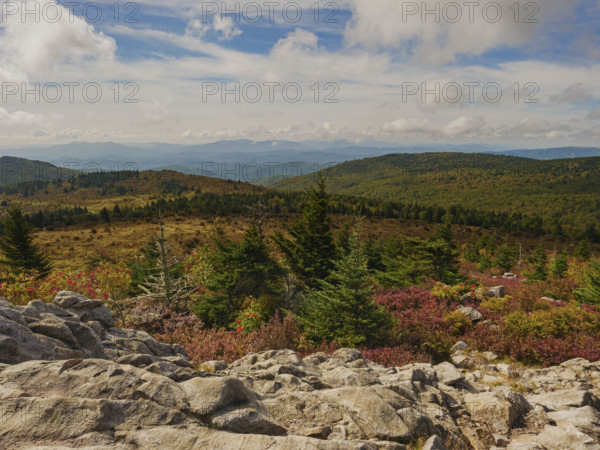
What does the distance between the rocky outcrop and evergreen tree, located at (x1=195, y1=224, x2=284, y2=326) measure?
247 inches

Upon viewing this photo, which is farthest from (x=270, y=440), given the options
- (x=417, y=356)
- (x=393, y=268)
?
(x=393, y=268)

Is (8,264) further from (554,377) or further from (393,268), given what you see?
(554,377)

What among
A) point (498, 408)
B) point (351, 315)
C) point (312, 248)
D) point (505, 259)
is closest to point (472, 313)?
point (351, 315)

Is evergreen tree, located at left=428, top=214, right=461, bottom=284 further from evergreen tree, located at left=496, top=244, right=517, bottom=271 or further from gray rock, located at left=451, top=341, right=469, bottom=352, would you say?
evergreen tree, located at left=496, top=244, right=517, bottom=271

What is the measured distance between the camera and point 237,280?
15.1m

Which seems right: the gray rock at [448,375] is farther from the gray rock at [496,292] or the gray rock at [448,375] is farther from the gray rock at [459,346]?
the gray rock at [496,292]

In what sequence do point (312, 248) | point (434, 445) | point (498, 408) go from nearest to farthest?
point (434, 445) < point (498, 408) < point (312, 248)

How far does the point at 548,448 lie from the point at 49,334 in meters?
9.88

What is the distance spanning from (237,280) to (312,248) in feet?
15.9

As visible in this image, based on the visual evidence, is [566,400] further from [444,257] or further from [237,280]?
[444,257]

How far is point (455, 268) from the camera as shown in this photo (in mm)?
19219

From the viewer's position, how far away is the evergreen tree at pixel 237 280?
561 inches

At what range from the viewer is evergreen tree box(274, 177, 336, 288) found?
17.3m

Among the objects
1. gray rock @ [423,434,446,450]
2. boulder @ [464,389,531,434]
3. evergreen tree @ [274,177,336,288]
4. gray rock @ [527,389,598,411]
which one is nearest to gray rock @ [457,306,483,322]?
gray rock @ [527,389,598,411]
